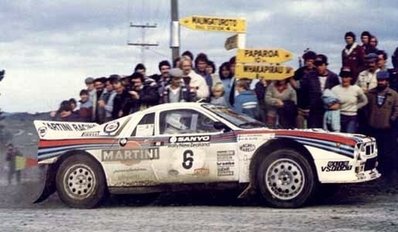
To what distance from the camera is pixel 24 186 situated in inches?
730

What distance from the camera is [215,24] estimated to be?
696 inches

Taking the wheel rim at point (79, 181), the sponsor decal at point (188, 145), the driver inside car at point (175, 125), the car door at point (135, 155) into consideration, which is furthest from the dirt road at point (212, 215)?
the driver inside car at point (175, 125)

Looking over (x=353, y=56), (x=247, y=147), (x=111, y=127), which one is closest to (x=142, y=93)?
(x=111, y=127)

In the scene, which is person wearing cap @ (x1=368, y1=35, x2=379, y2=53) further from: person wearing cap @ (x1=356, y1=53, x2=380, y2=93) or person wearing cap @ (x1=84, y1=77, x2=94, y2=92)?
person wearing cap @ (x1=84, y1=77, x2=94, y2=92)

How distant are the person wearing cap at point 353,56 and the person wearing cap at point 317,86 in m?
0.51

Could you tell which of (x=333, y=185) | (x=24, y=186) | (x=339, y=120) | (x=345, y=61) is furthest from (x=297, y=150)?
(x=24, y=186)

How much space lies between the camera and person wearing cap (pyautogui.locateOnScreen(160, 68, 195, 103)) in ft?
55.6

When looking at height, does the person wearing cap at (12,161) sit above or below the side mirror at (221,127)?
below

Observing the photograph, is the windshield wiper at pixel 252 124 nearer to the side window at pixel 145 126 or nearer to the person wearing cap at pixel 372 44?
the side window at pixel 145 126

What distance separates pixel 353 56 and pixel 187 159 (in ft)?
13.3

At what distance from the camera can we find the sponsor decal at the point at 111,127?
616 inches

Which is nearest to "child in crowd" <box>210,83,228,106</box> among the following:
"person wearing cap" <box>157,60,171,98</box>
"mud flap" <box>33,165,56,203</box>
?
"person wearing cap" <box>157,60,171,98</box>

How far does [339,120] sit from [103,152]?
399 cm

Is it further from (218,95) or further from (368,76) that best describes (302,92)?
(218,95)
